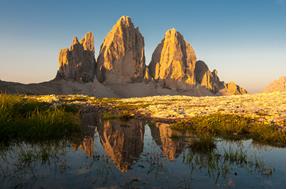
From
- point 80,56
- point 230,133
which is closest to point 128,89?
point 80,56

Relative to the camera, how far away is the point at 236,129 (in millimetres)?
15398

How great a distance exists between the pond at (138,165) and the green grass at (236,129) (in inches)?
54.6

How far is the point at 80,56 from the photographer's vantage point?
187875 millimetres

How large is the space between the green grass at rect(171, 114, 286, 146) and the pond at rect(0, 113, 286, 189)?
4.55 ft

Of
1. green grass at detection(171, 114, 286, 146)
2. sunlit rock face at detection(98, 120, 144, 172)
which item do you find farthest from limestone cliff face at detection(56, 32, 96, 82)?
sunlit rock face at detection(98, 120, 144, 172)

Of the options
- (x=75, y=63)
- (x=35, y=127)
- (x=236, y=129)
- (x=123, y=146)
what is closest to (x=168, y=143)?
(x=123, y=146)

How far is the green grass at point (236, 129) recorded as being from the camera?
1309cm

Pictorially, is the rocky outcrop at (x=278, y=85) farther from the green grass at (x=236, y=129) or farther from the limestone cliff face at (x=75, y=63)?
the limestone cliff face at (x=75, y=63)

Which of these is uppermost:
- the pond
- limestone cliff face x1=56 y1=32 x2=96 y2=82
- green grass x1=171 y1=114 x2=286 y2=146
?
limestone cliff face x1=56 y1=32 x2=96 y2=82

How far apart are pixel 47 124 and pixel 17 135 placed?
1.50 metres

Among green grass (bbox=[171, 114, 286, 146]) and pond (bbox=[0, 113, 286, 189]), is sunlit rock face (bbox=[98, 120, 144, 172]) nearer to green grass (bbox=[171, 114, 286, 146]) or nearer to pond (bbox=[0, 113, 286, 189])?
pond (bbox=[0, 113, 286, 189])

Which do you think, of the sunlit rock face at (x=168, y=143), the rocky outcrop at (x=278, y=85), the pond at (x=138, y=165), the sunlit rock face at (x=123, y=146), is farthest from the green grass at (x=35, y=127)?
the rocky outcrop at (x=278, y=85)

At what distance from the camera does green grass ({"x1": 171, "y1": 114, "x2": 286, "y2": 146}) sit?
515 inches

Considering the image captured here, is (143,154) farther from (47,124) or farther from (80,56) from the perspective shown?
(80,56)
